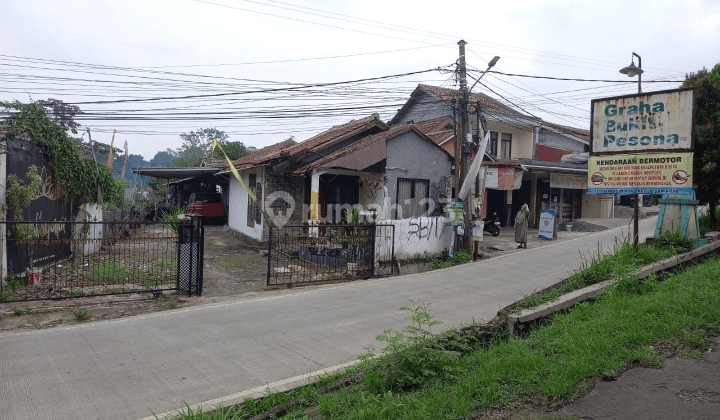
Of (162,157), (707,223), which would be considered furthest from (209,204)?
(162,157)

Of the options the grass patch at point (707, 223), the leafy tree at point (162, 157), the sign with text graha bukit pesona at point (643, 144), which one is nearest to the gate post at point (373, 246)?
the sign with text graha bukit pesona at point (643, 144)

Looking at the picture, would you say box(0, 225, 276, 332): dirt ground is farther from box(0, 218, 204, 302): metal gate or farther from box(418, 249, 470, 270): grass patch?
box(418, 249, 470, 270): grass patch

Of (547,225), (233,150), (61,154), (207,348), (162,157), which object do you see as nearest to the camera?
(207,348)

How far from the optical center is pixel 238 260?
14594 mm

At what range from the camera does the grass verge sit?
409cm

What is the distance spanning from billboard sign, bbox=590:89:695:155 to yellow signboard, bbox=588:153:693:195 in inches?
5.9

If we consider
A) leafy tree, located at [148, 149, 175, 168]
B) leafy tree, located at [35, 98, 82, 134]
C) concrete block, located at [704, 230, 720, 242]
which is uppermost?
leafy tree, located at [148, 149, 175, 168]

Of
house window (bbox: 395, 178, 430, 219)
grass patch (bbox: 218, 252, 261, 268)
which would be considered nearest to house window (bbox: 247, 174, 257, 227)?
grass patch (bbox: 218, 252, 261, 268)

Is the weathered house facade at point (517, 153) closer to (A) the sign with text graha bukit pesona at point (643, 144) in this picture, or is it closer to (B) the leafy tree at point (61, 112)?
(A) the sign with text graha bukit pesona at point (643, 144)

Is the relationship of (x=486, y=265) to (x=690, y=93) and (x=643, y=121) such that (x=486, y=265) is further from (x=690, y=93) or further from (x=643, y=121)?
(x=690, y=93)

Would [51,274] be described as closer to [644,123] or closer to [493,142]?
[644,123]

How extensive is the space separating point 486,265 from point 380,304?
17.0 feet

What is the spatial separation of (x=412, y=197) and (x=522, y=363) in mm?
12867

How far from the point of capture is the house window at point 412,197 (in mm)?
17094
